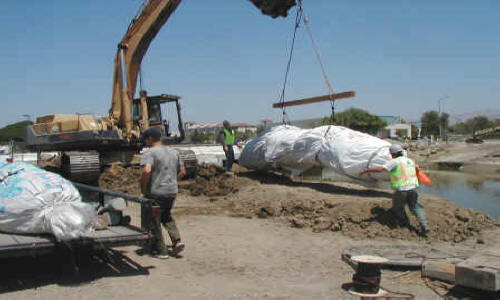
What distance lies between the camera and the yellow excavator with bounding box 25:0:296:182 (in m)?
12.2

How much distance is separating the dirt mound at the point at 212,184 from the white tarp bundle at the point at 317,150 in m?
0.78

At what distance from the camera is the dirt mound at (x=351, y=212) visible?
700 centimetres

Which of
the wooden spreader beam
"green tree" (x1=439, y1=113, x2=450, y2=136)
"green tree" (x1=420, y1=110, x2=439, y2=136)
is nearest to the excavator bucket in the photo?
the wooden spreader beam

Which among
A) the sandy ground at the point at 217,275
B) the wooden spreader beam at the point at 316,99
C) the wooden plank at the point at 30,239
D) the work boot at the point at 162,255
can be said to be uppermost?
the wooden spreader beam at the point at 316,99

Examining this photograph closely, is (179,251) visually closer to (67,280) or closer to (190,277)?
(190,277)

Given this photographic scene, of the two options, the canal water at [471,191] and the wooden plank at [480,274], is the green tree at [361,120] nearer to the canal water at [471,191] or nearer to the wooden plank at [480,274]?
the canal water at [471,191]

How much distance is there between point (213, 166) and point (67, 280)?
8749mm

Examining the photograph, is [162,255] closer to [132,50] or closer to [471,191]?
[132,50]

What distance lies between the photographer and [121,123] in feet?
41.7

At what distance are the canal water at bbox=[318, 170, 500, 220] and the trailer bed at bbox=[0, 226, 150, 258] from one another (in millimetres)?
6368

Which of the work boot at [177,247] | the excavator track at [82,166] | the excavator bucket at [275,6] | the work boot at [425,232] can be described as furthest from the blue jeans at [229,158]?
the work boot at [177,247]

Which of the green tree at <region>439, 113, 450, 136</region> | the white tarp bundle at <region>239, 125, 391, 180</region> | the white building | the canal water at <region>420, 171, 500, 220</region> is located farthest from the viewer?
the white building

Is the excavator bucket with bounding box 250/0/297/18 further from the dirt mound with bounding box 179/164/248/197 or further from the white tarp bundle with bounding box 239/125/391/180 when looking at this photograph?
the dirt mound with bounding box 179/164/248/197

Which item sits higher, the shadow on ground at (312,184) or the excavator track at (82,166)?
the excavator track at (82,166)
